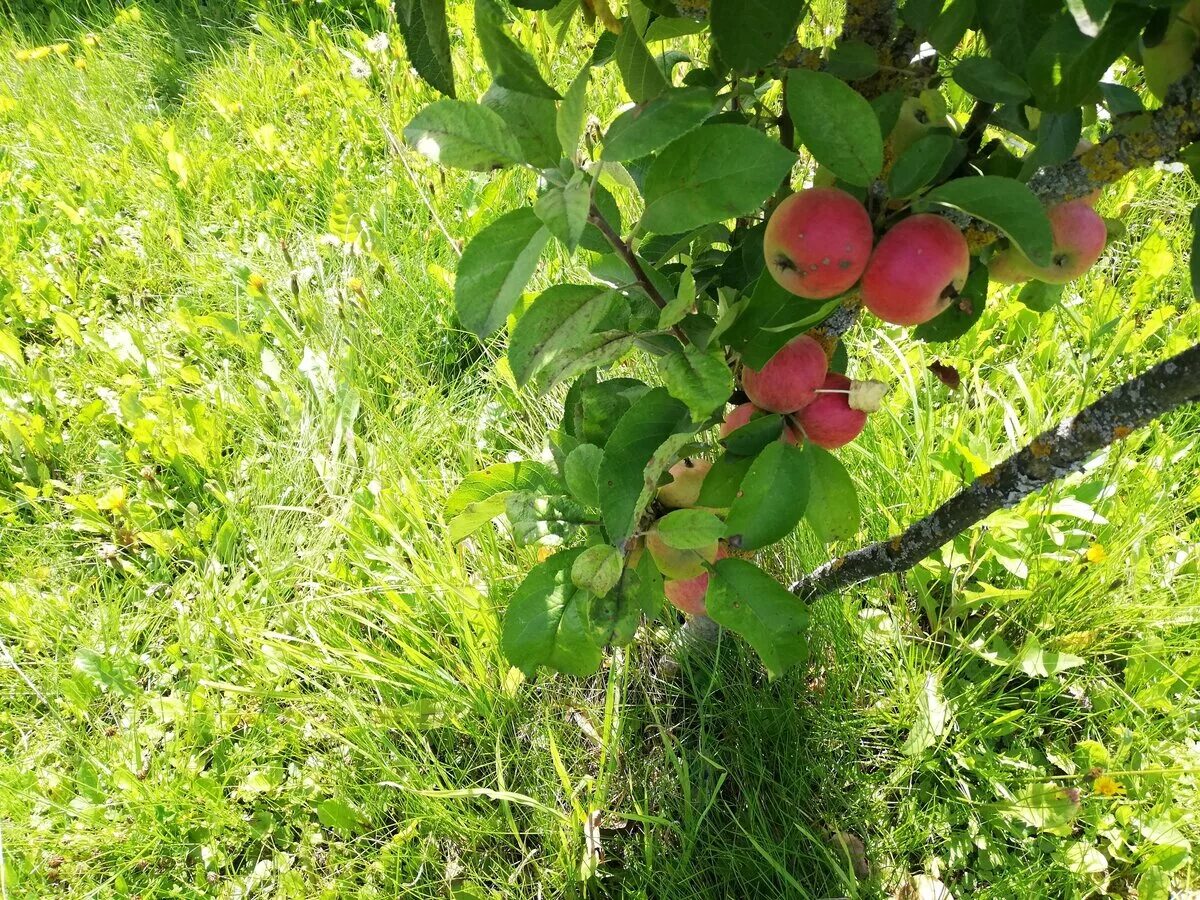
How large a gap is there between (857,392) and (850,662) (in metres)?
0.64

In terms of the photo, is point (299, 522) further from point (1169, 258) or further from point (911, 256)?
point (1169, 258)

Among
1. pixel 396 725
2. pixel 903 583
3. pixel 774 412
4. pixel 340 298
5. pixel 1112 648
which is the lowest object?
pixel 1112 648

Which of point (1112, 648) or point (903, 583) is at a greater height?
point (903, 583)

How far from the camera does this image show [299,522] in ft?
5.08

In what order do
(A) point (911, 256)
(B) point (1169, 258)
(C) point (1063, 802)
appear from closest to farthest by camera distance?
(A) point (911, 256)
(C) point (1063, 802)
(B) point (1169, 258)

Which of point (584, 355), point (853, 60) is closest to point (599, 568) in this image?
point (584, 355)

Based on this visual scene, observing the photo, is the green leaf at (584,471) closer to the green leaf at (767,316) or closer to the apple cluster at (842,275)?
the apple cluster at (842,275)

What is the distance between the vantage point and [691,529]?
67 cm

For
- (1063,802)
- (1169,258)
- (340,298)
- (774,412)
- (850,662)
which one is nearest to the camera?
(774,412)

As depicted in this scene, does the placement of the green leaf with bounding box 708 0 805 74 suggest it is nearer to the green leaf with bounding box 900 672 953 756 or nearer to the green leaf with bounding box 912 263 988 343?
the green leaf with bounding box 912 263 988 343

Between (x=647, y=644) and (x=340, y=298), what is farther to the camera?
(x=340, y=298)

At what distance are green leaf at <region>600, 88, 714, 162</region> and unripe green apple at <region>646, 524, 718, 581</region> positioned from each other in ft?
1.17

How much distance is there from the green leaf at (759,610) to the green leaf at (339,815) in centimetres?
68

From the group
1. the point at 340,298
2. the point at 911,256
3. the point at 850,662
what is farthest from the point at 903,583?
the point at 340,298
